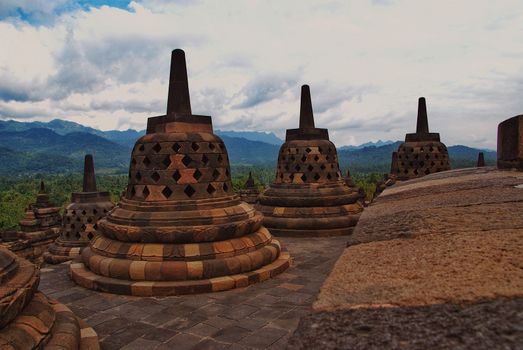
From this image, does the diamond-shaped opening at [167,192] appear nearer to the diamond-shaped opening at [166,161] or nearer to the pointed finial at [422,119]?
the diamond-shaped opening at [166,161]

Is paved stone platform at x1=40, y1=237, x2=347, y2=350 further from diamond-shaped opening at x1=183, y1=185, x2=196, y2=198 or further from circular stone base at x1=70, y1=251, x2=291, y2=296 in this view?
diamond-shaped opening at x1=183, y1=185, x2=196, y2=198

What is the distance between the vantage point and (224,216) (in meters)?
6.70

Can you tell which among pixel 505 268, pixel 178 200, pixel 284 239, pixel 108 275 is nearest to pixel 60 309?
pixel 108 275

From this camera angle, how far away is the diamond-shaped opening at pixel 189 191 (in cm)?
680

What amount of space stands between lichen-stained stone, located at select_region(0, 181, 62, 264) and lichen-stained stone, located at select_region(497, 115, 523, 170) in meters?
22.0

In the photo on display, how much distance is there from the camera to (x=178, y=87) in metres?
7.34

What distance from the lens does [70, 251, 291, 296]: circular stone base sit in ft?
18.7

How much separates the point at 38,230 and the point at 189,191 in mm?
20525

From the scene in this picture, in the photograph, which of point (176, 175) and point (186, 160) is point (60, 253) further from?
point (186, 160)

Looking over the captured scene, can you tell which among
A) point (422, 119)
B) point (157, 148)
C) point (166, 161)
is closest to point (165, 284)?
point (166, 161)

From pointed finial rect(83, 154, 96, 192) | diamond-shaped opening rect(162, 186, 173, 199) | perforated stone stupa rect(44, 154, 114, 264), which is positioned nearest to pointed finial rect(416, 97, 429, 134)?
diamond-shaped opening rect(162, 186, 173, 199)

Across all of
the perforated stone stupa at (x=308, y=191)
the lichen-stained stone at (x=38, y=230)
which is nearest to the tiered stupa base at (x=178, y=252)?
the perforated stone stupa at (x=308, y=191)

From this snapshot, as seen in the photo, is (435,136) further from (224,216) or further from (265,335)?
(265,335)

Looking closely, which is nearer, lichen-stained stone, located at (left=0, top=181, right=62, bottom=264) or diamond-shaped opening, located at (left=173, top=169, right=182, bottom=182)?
diamond-shaped opening, located at (left=173, top=169, right=182, bottom=182)
